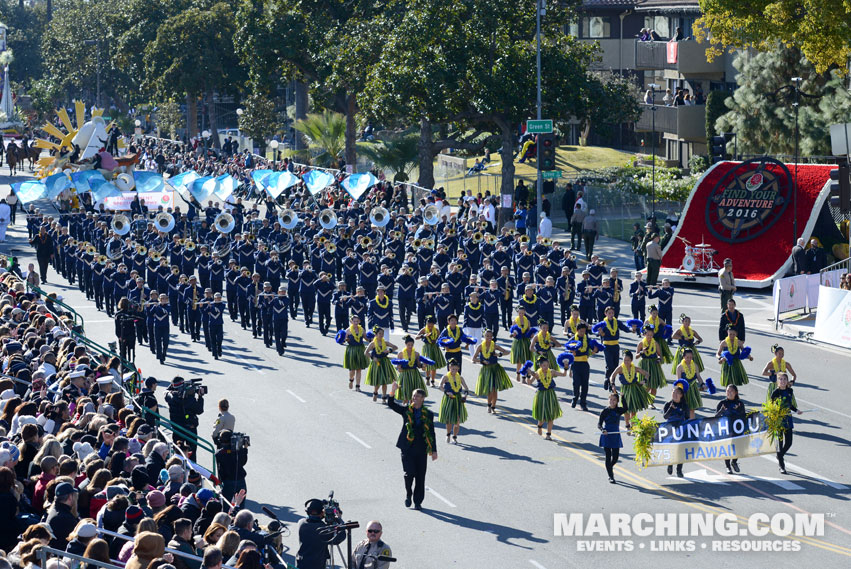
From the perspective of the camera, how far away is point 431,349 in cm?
2472

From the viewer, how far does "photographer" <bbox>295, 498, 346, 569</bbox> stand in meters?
13.7

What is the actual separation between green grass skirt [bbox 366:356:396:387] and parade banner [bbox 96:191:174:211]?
79.4 ft

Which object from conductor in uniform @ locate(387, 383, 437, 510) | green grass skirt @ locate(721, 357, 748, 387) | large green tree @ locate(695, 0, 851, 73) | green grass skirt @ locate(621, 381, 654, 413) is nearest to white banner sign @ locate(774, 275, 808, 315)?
green grass skirt @ locate(721, 357, 748, 387)

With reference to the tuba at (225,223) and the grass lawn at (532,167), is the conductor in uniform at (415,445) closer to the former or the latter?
the tuba at (225,223)

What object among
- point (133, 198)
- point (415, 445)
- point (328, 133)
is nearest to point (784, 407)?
point (415, 445)

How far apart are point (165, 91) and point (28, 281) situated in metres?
38.5

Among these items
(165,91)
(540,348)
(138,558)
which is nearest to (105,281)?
(540,348)

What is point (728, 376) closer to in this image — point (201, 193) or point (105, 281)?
point (105, 281)

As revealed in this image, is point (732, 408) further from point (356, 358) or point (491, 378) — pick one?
point (356, 358)

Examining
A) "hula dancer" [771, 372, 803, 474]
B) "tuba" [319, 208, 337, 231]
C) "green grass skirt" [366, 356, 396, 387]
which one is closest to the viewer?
"hula dancer" [771, 372, 803, 474]

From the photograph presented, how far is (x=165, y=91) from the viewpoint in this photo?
69.1 m

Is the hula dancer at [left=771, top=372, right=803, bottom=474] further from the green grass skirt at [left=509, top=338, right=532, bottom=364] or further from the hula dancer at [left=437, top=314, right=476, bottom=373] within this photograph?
the green grass skirt at [left=509, top=338, right=532, bottom=364]

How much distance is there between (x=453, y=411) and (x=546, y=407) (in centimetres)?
154

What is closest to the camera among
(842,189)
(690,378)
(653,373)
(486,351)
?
(690,378)
